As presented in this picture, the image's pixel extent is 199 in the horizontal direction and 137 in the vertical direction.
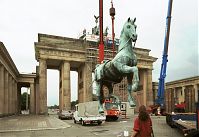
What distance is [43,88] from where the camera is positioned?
73812mm

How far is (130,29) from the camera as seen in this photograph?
823 centimetres

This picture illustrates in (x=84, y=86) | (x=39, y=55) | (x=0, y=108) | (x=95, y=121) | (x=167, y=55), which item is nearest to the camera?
(x=167, y=55)

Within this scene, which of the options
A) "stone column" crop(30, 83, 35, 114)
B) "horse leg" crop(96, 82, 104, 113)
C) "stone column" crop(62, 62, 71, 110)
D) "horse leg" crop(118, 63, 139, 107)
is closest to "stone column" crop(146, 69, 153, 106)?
"stone column" crop(62, 62, 71, 110)

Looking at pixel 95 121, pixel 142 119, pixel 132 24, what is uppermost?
pixel 132 24

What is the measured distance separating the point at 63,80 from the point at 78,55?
6.50 metres

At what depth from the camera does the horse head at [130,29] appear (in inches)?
322

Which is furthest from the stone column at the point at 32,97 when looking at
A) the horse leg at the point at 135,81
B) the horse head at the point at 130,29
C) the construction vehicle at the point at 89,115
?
the horse leg at the point at 135,81

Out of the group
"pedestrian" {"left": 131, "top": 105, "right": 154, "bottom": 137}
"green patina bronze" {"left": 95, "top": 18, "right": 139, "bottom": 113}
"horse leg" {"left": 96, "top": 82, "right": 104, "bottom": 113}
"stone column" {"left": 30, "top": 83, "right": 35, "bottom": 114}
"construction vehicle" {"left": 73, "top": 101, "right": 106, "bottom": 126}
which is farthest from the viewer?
"stone column" {"left": 30, "top": 83, "right": 35, "bottom": 114}

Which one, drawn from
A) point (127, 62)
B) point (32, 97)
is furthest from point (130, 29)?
point (32, 97)

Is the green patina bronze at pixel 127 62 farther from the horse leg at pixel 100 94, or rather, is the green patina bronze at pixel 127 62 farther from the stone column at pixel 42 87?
the stone column at pixel 42 87

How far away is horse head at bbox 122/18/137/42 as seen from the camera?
818cm

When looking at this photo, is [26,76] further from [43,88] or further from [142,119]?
[142,119]

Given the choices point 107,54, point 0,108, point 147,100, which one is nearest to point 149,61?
point 147,100

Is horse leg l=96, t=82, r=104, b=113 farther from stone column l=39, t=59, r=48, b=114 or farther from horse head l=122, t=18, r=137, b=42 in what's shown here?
stone column l=39, t=59, r=48, b=114
